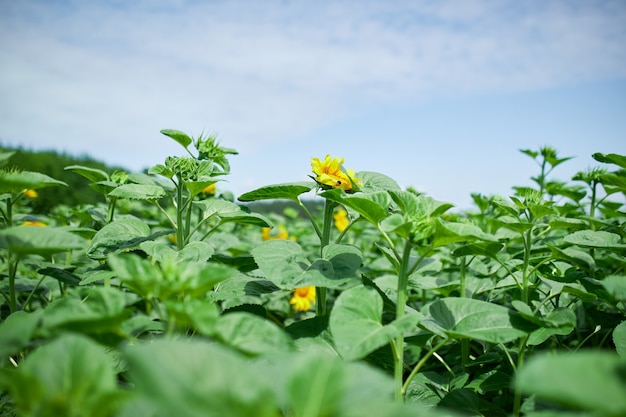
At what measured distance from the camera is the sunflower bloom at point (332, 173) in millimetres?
1520

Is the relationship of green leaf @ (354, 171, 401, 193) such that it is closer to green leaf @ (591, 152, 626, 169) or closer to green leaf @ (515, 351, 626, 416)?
green leaf @ (591, 152, 626, 169)

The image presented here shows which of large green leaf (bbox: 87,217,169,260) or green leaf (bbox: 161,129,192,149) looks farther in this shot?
green leaf (bbox: 161,129,192,149)

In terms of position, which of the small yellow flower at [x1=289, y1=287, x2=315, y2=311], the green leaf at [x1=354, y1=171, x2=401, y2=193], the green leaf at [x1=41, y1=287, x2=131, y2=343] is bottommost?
the small yellow flower at [x1=289, y1=287, x2=315, y2=311]

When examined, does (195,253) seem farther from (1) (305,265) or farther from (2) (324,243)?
(2) (324,243)

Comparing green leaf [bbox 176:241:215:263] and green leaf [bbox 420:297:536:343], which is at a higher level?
green leaf [bbox 176:241:215:263]

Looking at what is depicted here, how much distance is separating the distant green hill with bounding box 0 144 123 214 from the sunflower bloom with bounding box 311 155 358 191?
7.68m

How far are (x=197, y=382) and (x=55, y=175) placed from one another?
9932 millimetres

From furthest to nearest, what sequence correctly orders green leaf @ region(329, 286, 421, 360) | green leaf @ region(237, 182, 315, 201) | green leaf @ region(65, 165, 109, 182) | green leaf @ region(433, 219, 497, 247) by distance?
green leaf @ region(65, 165, 109, 182) → green leaf @ region(237, 182, 315, 201) → green leaf @ region(433, 219, 497, 247) → green leaf @ region(329, 286, 421, 360)

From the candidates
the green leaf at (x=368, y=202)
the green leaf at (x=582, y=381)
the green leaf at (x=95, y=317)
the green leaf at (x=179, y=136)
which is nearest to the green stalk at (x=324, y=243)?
the green leaf at (x=368, y=202)

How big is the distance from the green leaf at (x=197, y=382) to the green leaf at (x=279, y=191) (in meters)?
0.91

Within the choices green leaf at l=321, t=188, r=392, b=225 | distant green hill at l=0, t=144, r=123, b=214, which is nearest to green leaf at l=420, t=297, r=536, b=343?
green leaf at l=321, t=188, r=392, b=225

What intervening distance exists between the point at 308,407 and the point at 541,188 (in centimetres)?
268

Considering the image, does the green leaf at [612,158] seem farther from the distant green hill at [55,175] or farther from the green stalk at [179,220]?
the distant green hill at [55,175]

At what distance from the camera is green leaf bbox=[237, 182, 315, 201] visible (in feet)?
4.88
